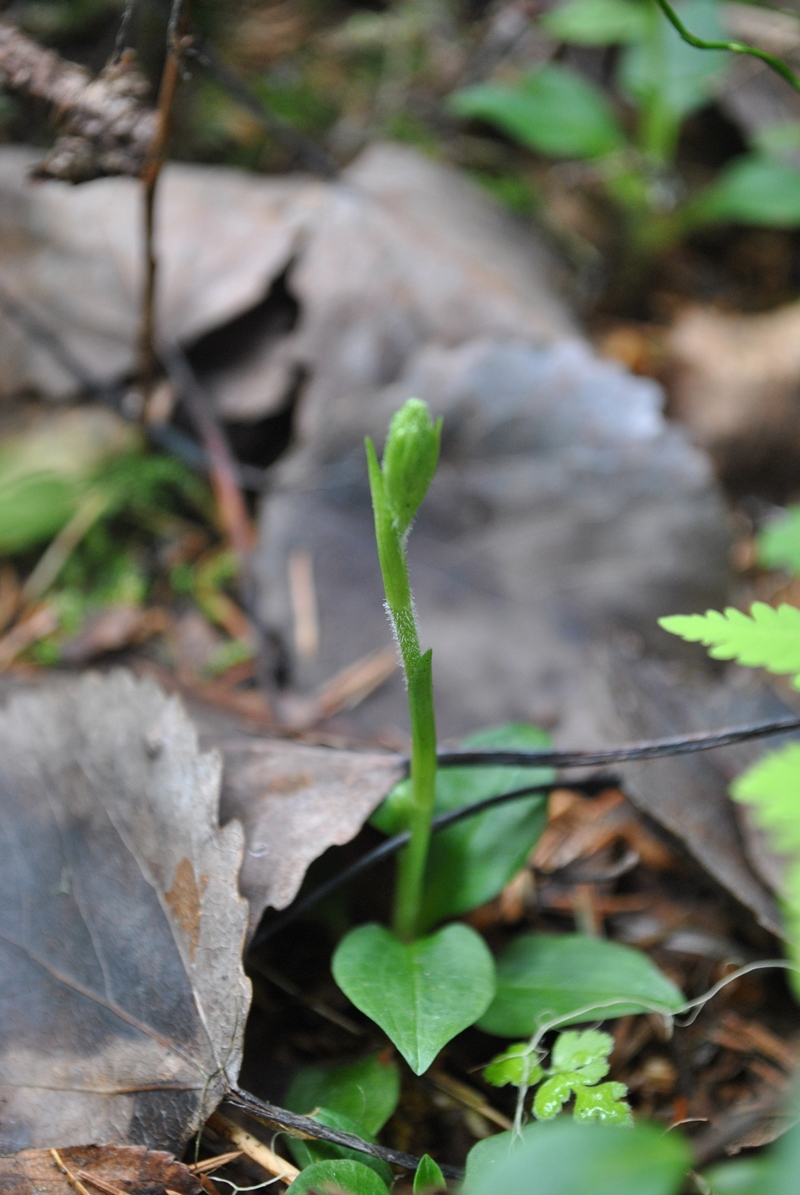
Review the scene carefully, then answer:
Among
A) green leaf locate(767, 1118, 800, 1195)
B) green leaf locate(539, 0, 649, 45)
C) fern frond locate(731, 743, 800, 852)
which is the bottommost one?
green leaf locate(767, 1118, 800, 1195)

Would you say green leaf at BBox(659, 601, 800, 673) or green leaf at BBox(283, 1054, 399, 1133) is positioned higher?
green leaf at BBox(659, 601, 800, 673)

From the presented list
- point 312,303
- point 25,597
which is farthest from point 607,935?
point 312,303

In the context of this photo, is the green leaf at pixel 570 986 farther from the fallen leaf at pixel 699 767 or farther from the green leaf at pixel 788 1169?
the green leaf at pixel 788 1169

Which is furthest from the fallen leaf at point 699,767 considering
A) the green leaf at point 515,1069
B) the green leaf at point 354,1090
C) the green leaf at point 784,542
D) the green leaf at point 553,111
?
the green leaf at point 553,111

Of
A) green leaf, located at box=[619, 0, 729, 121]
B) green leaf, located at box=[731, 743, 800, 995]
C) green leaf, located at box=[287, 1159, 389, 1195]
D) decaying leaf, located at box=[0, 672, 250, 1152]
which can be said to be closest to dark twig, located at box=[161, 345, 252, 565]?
decaying leaf, located at box=[0, 672, 250, 1152]

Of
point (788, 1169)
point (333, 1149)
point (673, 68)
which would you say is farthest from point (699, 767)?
point (673, 68)

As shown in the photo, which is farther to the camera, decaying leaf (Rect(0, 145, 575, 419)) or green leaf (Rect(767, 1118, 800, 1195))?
decaying leaf (Rect(0, 145, 575, 419))

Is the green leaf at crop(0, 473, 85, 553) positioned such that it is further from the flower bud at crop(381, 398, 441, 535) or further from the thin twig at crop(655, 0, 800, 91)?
the thin twig at crop(655, 0, 800, 91)

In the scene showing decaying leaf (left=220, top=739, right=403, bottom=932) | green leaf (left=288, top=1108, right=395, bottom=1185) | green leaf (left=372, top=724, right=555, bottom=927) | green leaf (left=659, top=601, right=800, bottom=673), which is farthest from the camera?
green leaf (left=372, top=724, right=555, bottom=927)

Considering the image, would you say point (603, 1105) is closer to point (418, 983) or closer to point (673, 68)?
point (418, 983)
